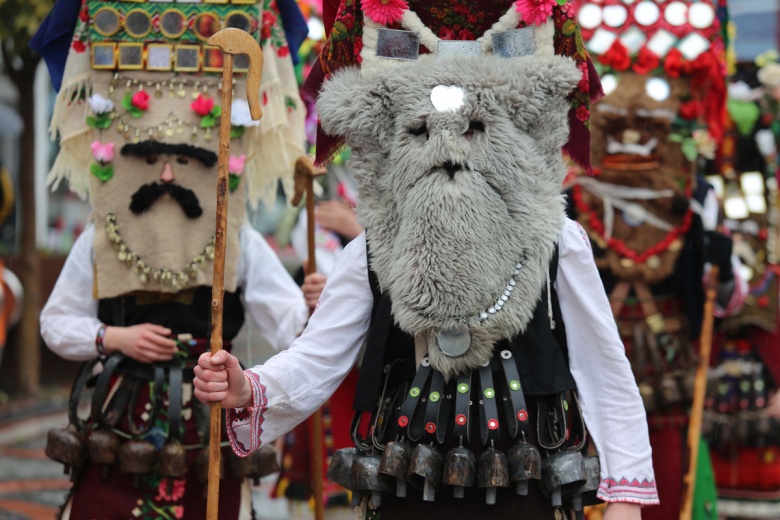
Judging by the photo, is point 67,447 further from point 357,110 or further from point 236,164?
point 357,110

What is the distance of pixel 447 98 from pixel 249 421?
1006mm

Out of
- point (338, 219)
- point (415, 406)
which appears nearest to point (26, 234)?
point (338, 219)

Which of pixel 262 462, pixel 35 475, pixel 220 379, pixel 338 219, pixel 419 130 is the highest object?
pixel 419 130

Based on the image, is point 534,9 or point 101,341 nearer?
point 534,9

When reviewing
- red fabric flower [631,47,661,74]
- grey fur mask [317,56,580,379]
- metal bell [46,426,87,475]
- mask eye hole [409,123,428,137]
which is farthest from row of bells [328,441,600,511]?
red fabric flower [631,47,661,74]

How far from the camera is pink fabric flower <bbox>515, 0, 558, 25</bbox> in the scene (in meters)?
3.03

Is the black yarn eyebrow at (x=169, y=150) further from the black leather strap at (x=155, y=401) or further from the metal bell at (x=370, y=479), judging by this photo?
the metal bell at (x=370, y=479)

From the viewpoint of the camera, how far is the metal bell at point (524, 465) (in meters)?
2.85

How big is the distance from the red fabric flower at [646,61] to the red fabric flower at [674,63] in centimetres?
5

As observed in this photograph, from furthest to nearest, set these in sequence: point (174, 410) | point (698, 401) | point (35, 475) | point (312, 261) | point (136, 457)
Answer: point (35, 475) < point (698, 401) < point (312, 261) < point (174, 410) < point (136, 457)

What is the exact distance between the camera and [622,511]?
113 inches

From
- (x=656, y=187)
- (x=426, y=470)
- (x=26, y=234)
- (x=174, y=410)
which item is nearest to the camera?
(x=426, y=470)

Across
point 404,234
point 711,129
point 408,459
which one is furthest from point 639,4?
point 408,459

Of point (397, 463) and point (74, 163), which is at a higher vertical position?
point (74, 163)
